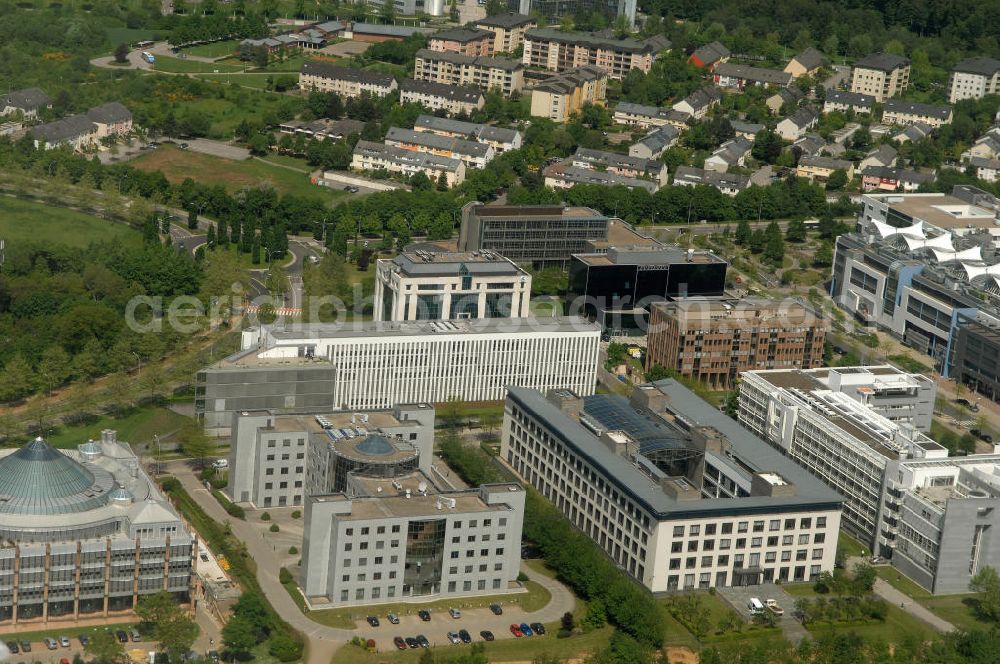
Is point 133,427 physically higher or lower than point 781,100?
lower

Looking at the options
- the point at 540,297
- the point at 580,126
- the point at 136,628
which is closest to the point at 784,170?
the point at 580,126

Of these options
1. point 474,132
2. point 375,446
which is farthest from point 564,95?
Result: point 375,446

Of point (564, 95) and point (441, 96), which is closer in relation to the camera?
point (441, 96)

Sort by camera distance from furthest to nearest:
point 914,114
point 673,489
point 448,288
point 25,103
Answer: point 914,114 < point 25,103 < point 448,288 < point 673,489

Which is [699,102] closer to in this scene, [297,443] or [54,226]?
[54,226]

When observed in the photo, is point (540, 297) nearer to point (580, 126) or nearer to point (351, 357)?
point (351, 357)

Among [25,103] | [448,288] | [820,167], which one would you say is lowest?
[448,288]

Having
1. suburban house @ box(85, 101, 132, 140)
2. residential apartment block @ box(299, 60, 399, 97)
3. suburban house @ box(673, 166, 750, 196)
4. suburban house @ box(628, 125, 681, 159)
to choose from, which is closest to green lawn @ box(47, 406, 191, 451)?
suburban house @ box(85, 101, 132, 140)

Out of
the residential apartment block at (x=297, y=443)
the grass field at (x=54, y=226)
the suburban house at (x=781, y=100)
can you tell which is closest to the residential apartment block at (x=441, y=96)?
the suburban house at (x=781, y=100)

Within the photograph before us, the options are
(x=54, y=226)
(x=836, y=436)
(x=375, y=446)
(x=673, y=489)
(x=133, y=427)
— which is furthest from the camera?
(x=54, y=226)
